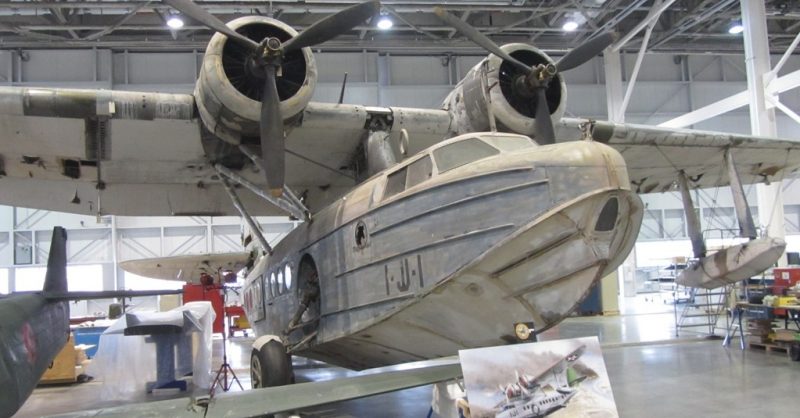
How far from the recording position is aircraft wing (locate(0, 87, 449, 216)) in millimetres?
6418

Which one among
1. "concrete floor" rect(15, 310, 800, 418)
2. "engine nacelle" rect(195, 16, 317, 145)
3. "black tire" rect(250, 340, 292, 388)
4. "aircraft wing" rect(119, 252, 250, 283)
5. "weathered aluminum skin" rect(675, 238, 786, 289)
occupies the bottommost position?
"concrete floor" rect(15, 310, 800, 418)

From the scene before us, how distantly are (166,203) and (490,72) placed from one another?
5569 mm

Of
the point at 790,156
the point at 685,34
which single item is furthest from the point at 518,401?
the point at 685,34

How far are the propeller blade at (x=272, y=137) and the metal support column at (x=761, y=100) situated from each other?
12470 mm

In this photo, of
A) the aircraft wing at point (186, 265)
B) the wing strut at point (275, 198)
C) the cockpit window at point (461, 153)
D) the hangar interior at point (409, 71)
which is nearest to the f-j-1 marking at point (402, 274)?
the cockpit window at point (461, 153)

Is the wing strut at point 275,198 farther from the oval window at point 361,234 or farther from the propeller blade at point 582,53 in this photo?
the propeller blade at point 582,53

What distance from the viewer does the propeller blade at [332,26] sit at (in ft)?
20.8

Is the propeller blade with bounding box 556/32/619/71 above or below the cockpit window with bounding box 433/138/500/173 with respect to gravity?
above

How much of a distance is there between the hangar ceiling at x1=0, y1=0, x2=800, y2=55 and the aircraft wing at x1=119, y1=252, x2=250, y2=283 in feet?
23.4

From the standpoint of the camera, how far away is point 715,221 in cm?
2922

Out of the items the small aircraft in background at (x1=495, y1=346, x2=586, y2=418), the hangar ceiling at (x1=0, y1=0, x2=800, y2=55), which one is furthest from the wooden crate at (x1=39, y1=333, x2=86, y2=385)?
the small aircraft in background at (x1=495, y1=346, x2=586, y2=418)

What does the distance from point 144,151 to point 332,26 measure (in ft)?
9.73

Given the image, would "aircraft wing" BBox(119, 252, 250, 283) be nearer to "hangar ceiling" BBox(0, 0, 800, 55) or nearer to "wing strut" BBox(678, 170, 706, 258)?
"hangar ceiling" BBox(0, 0, 800, 55)

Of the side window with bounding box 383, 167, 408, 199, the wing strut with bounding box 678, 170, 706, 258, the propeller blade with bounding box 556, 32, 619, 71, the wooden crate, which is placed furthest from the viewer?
the wooden crate
